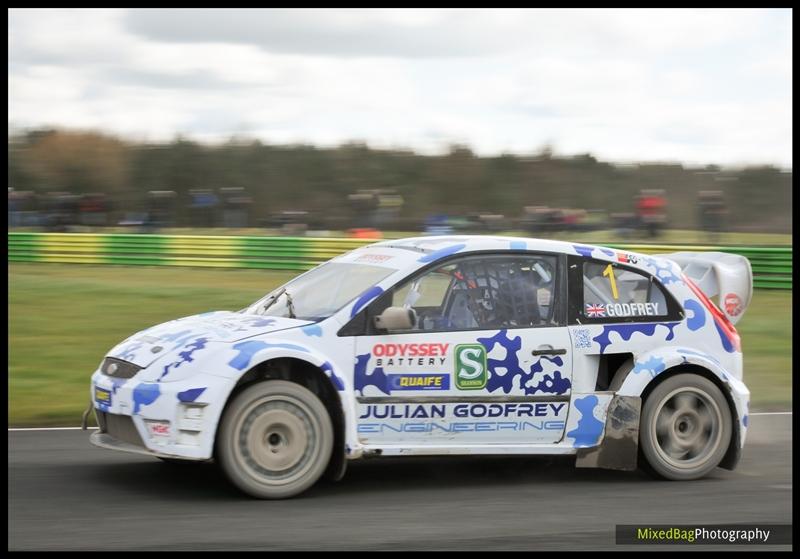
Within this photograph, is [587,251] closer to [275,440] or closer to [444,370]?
[444,370]

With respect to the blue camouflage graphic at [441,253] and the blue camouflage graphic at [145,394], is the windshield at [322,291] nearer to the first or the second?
the blue camouflage graphic at [441,253]

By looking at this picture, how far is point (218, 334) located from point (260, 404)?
1.80 feet

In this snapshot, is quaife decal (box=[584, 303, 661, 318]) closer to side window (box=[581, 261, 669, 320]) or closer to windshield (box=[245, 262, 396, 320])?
side window (box=[581, 261, 669, 320])

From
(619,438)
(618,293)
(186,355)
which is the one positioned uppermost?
(618,293)

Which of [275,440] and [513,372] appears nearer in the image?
[275,440]

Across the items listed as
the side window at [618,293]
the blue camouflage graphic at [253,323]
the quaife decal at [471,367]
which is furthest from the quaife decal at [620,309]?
the blue camouflage graphic at [253,323]

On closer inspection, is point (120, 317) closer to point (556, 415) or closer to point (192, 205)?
point (556, 415)

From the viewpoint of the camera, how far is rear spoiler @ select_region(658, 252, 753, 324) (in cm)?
804

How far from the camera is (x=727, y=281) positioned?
8070mm

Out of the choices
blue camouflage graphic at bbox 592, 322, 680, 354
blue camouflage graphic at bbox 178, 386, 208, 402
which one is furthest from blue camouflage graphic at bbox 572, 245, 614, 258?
blue camouflage graphic at bbox 178, 386, 208, 402

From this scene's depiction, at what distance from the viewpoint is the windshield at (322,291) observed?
704 centimetres

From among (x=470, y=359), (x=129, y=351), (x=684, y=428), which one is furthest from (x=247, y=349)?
(x=684, y=428)

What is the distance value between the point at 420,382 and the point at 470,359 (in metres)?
0.35

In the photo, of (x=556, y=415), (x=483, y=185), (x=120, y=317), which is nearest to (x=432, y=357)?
(x=556, y=415)
